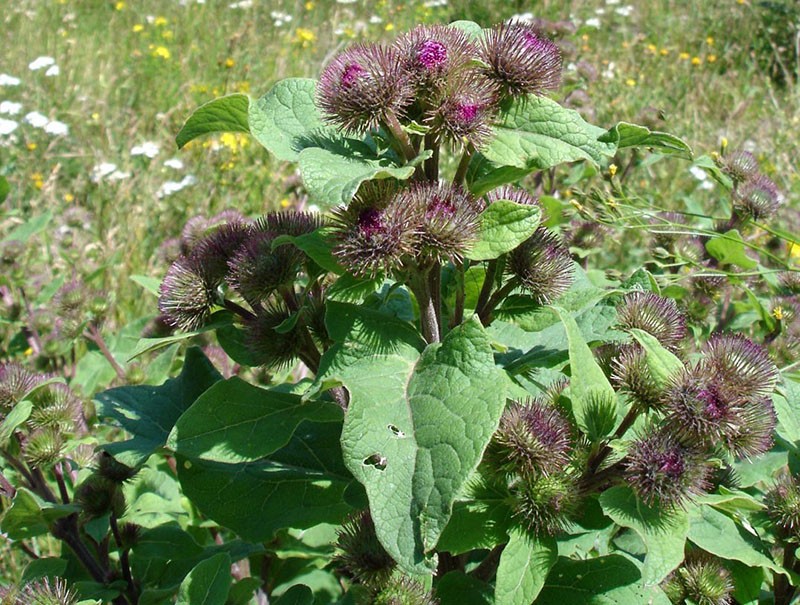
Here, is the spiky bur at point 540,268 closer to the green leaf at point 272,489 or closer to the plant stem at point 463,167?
the plant stem at point 463,167

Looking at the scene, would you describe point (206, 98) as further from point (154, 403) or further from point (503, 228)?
point (503, 228)

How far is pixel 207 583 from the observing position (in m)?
1.83

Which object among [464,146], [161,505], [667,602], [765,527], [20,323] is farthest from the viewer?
[20,323]

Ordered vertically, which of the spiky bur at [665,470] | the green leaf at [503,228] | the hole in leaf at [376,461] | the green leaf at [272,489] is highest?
the green leaf at [503,228]

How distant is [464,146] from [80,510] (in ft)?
4.60

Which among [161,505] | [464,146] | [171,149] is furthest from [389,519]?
[171,149]

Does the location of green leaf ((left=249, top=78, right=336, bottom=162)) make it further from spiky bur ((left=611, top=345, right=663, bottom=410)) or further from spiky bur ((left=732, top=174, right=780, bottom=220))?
spiky bur ((left=732, top=174, right=780, bottom=220))

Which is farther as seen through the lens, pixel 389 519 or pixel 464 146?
pixel 464 146

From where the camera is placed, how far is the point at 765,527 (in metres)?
2.01

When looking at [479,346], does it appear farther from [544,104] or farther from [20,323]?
[20,323]

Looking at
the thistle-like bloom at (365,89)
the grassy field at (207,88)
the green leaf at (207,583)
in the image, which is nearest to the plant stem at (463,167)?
the thistle-like bloom at (365,89)

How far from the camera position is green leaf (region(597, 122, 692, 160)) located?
1.60m

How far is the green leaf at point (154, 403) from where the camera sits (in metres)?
1.99

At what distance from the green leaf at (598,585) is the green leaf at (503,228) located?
729mm
